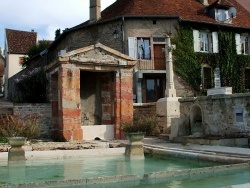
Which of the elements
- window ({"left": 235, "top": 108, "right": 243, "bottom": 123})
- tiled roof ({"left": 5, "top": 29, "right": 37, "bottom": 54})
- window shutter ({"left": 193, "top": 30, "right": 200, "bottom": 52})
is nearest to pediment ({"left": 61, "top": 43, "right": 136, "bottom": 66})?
window ({"left": 235, "top": 108, "right": 243, "bottom": 123})

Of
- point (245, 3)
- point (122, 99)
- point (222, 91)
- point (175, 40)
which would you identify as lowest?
point (122, 99)

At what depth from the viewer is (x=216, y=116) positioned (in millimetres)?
13617

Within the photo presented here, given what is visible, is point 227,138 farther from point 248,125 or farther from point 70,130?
point 70,130

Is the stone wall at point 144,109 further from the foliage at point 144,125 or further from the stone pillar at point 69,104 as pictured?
the stone pillar at point 69,104

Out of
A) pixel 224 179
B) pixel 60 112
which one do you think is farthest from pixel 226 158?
pixel 60 112

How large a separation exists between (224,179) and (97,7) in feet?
68.5

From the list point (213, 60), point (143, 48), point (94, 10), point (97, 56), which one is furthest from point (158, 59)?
point (97, 56)

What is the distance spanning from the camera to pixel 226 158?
901 centimetres

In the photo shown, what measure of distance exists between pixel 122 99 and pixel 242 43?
50.1 ft

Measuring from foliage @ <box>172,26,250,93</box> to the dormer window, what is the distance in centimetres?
103

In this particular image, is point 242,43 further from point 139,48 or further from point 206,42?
point 139,48

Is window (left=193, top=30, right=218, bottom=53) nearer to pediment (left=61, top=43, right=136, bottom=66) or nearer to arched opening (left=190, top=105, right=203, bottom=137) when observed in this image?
pediment (left=61, top=43, right=136, bottom=66)

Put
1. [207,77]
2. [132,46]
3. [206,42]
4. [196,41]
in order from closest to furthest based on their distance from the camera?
[132,46], [196,41], [207,77], [206,42]

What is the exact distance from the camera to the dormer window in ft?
86.9
